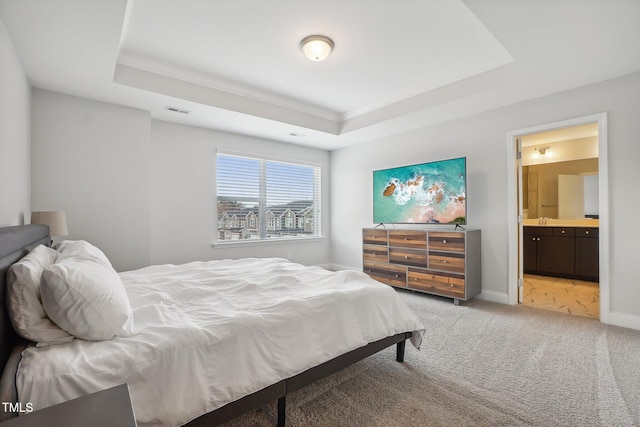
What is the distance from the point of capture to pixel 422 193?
176 inches

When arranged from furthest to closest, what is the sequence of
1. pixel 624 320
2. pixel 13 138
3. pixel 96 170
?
1. pixel 96 170
2. pixel 624 320
3. pixel 13 138

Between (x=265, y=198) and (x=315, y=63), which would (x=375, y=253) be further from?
(x=315, y=63)

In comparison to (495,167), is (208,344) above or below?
below

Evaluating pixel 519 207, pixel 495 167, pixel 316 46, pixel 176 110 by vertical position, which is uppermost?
pixel 316 46

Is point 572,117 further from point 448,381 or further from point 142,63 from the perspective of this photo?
point 142,63

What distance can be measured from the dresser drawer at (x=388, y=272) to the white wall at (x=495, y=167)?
31.7 inches

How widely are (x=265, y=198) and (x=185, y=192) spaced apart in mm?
1343

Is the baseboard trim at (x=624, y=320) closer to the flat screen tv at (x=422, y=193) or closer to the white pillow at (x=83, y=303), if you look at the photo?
the flat screen tv at (x=422, y=193)

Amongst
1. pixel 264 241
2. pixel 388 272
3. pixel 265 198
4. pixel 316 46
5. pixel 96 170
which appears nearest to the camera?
pixel 316 46

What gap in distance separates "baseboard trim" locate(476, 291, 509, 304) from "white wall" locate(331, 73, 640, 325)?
0.01 m

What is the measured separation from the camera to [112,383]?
1181mm

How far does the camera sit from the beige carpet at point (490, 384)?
5.67 feet

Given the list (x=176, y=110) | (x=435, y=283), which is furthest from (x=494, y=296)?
(x=176, y=110)

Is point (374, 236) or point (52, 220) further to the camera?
point (374, 236)
